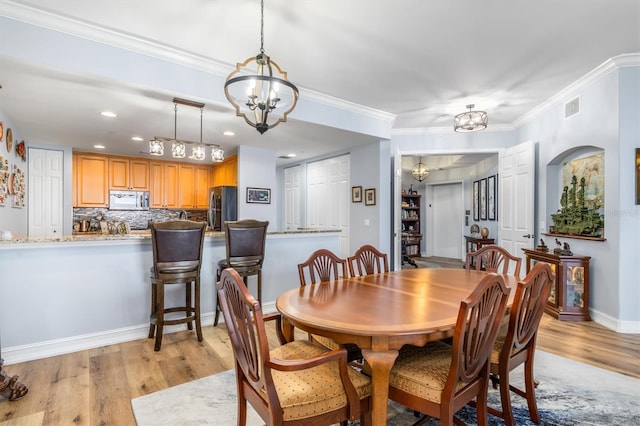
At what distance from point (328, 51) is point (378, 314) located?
2339mm

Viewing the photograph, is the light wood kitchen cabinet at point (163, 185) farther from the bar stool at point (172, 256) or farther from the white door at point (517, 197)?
the white door at point (517, 197)

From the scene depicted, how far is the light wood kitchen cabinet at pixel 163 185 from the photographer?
6.24 metres

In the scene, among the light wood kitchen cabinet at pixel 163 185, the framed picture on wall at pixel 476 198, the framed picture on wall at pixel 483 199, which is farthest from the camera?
the framed picture on wall at pixel 476 198

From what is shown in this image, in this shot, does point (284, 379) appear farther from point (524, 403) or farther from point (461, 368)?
point (524, 403)

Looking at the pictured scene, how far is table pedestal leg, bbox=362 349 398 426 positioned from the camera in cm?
135

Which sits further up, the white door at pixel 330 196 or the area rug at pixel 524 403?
the white door at pixel 330 196

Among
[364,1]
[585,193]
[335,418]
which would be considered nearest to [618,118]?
[585,193]

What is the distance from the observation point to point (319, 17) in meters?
2.40

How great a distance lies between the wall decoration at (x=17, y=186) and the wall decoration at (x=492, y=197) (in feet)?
24.8

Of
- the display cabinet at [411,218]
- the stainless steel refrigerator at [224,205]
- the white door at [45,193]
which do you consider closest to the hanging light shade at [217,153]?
the stainless steel refrigerator at [224,205]

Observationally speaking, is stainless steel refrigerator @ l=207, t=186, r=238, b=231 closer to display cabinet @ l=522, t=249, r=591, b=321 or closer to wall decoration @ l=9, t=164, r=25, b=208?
wall decoration @ l=9, t=164, r=25, b=208

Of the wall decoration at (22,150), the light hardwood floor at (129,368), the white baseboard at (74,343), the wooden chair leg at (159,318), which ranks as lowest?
the light hardwood floor at (129,368)

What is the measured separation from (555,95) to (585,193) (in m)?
1.25

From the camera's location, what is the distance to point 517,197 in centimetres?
472
